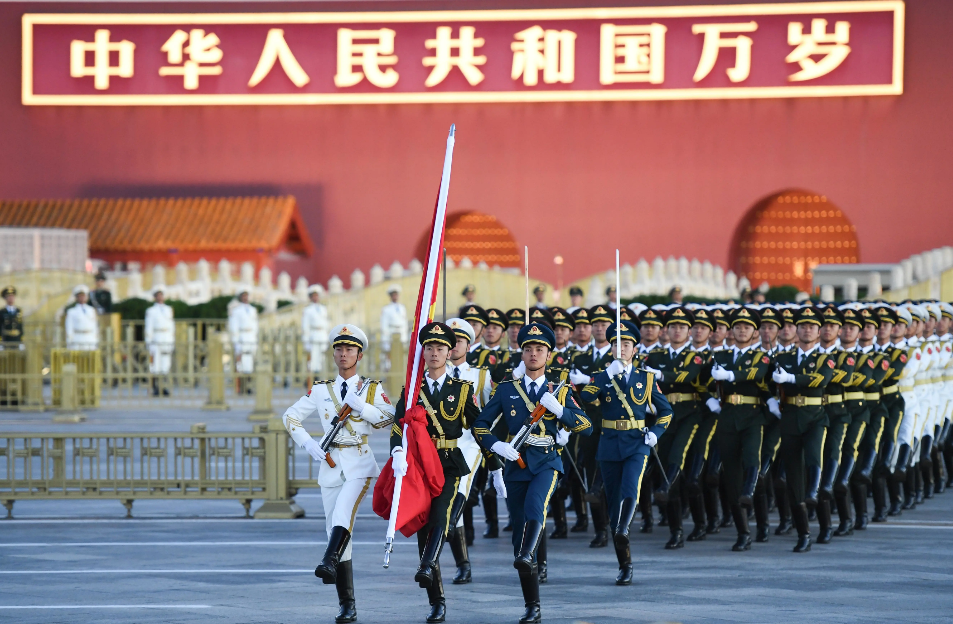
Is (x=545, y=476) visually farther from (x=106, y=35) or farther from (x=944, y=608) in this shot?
(x=106, y=35)

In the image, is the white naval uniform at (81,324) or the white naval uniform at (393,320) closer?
the white naval uniform at (81,324)

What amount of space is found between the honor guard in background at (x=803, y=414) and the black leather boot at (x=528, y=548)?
8.48 feet

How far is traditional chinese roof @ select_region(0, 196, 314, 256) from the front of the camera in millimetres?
26188

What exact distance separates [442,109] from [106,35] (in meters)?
6.60

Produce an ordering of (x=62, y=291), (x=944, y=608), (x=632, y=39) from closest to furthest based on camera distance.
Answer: (x=944, y=608) < (x=62, y=291) < (x=632, y=39)

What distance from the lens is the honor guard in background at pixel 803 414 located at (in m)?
8.73

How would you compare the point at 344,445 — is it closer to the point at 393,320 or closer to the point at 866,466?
the point at 866,466

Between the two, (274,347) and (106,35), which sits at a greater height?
(106,35)

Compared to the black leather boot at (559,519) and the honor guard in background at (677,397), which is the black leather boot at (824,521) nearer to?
the honor guard in background at (677,397)

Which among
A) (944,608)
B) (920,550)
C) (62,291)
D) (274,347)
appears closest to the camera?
(944,608)

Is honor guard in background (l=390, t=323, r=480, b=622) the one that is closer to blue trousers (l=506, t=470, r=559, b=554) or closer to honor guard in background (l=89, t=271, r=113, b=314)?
blue trousers (l=506, t=470, r=559, b=554)

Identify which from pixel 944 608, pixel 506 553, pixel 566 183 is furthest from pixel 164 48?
pixel 944 608

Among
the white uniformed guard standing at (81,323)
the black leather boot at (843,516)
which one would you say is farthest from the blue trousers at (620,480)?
the white uniformed guard standing at (81,323)

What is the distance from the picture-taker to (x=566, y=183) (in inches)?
1073
